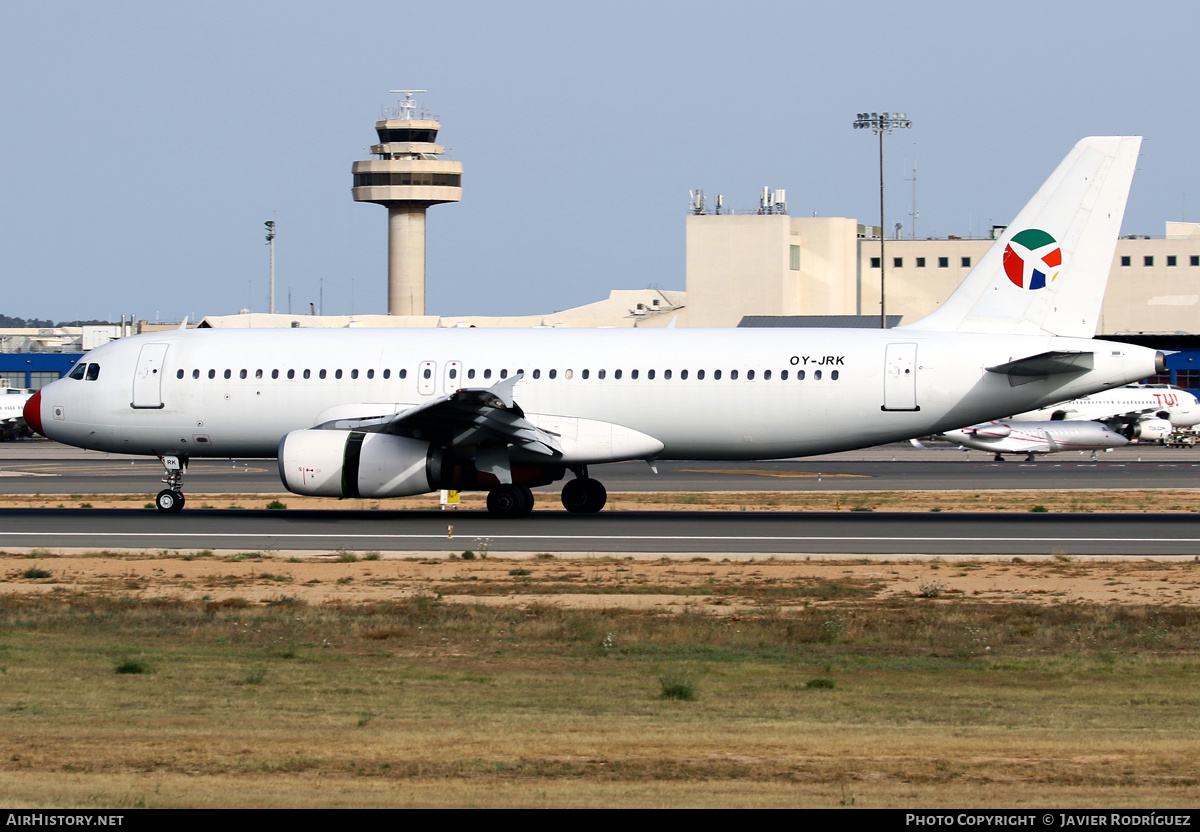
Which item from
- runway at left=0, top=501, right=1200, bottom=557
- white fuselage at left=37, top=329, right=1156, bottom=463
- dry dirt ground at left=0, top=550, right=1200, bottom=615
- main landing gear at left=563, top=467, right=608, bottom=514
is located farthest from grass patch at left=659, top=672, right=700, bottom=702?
main landing gear at left=563, top=467, right=608, bottom=514

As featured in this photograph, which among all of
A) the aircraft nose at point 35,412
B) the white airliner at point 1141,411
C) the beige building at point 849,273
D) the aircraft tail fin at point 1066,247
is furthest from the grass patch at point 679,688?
the beige building at point 849,273

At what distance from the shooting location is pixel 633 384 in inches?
1106

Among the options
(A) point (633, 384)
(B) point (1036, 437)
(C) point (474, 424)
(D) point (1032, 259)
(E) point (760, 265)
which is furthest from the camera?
(E) point (760, 265)

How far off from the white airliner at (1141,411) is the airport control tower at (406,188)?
203 ft

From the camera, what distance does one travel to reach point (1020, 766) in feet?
28.4

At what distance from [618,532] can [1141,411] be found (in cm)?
5613

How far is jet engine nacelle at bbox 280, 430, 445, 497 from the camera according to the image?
85.9 ft

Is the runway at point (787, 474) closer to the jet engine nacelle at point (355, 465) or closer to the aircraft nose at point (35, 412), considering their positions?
the aircraft nose at point (35, 412)

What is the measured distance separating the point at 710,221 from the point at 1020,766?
307 ft

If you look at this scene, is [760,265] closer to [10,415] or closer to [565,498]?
[10,415]

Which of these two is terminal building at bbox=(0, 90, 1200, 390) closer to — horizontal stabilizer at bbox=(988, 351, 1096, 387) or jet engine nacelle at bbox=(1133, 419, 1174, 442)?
jet engine nacelle at bbox=(1133, 419, 1174, 442)

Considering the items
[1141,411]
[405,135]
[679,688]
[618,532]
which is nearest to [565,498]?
[618,532]

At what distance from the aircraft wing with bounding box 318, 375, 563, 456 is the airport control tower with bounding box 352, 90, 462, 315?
94348mm

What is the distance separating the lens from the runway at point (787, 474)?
132ft
